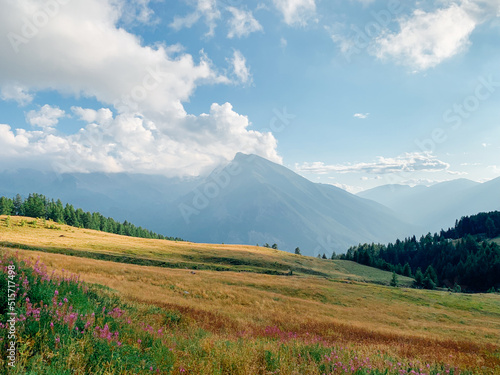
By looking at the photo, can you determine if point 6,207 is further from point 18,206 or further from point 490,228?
point 490,228

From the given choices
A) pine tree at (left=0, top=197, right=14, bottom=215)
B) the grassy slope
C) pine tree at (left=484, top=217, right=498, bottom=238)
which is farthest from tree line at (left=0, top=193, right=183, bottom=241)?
pine tree at (left=484, top=217, right=498, bottom=238)

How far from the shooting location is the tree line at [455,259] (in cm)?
9825

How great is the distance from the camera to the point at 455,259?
126m

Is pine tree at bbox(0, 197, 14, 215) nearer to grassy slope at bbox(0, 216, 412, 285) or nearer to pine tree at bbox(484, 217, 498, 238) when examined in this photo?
grassy slope at bbox(0, 216, 412, 285)

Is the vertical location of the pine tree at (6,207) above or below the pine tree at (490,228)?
below

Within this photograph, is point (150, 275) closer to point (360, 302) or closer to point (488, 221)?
point (360, 302)

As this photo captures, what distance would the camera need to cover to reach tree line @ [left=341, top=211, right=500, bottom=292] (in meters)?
98.2

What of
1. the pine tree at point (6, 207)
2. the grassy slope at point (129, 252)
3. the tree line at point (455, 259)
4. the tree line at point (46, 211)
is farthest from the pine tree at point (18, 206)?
the tree line at point (455, 259)

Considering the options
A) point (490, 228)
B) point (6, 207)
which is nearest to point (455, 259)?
point (490, 228)

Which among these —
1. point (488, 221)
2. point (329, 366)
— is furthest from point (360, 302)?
point (488, 221)

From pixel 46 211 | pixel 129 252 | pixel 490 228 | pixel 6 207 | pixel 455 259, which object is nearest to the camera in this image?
pixel 129 252

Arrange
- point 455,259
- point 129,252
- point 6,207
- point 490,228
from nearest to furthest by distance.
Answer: point 129,252, point 6,207, point 455,259, point 490,228

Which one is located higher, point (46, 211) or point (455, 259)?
point (46, 211)

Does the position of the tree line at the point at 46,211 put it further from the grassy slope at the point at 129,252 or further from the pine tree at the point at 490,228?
the pine tree at the point at 490,228
